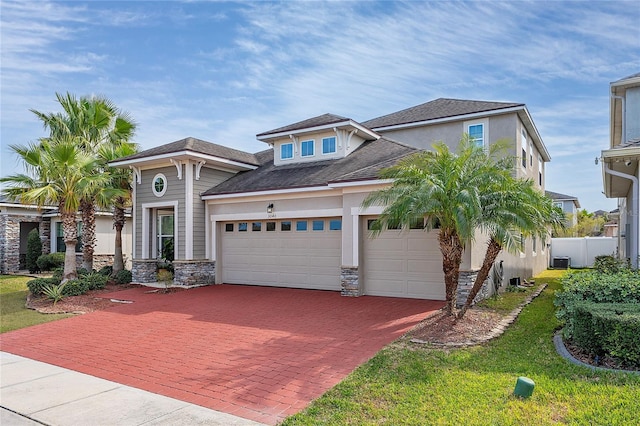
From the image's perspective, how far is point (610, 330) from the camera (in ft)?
19.1

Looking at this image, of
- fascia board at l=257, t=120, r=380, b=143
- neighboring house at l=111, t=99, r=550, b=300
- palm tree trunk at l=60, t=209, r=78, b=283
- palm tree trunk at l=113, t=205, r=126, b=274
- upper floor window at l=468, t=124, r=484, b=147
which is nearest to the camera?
neighboring house at l=111, t=99, r=550, b=300

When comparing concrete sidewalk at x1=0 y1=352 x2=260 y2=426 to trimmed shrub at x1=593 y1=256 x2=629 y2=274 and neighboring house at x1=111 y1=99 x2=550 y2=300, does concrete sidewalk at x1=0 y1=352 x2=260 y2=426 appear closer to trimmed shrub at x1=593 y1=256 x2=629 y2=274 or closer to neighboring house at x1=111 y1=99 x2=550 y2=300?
neighboring house at x1=111 y1=99 x2=550 y2=300

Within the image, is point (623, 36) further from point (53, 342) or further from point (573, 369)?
point (53, 342)

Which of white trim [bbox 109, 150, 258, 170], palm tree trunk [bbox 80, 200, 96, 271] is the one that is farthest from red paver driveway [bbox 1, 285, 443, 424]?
palm tree trunk [bbox 80, 200, 96, 271]

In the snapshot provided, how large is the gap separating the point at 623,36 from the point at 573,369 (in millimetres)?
10561

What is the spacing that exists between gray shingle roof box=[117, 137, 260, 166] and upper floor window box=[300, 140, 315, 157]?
→ 2.44m

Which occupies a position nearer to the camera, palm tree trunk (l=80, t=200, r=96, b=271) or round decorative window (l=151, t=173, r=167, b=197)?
round decorative window (l=151, t=173, r=167, b=197)

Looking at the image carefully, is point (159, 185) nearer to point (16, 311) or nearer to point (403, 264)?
point (16, 311)

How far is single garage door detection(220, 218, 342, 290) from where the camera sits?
13.5 m

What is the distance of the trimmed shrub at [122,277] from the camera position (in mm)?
16438

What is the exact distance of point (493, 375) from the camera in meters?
5.71

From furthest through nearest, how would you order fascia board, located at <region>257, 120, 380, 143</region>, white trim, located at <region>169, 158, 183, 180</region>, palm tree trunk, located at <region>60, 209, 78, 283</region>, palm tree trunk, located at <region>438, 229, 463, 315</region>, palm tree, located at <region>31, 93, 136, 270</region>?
palm tree, located at <region>31, 93, 136, 270</region>
white trim, located at <region>169, 158, 183, 180</region>
fascia board, located at <region>257, 120, 380, 143</region>
palm tree trunk, located at <region>60, 209, 78, 283</region>
palm tree trunk, located at <region>438, 229, 463, 315</region>

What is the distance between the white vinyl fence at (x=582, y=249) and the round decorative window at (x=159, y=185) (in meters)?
23.5

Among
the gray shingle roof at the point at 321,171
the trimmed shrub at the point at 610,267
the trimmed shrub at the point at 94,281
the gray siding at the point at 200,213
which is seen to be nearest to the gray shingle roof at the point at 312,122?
the gray shingle roof at the point at 321,171
